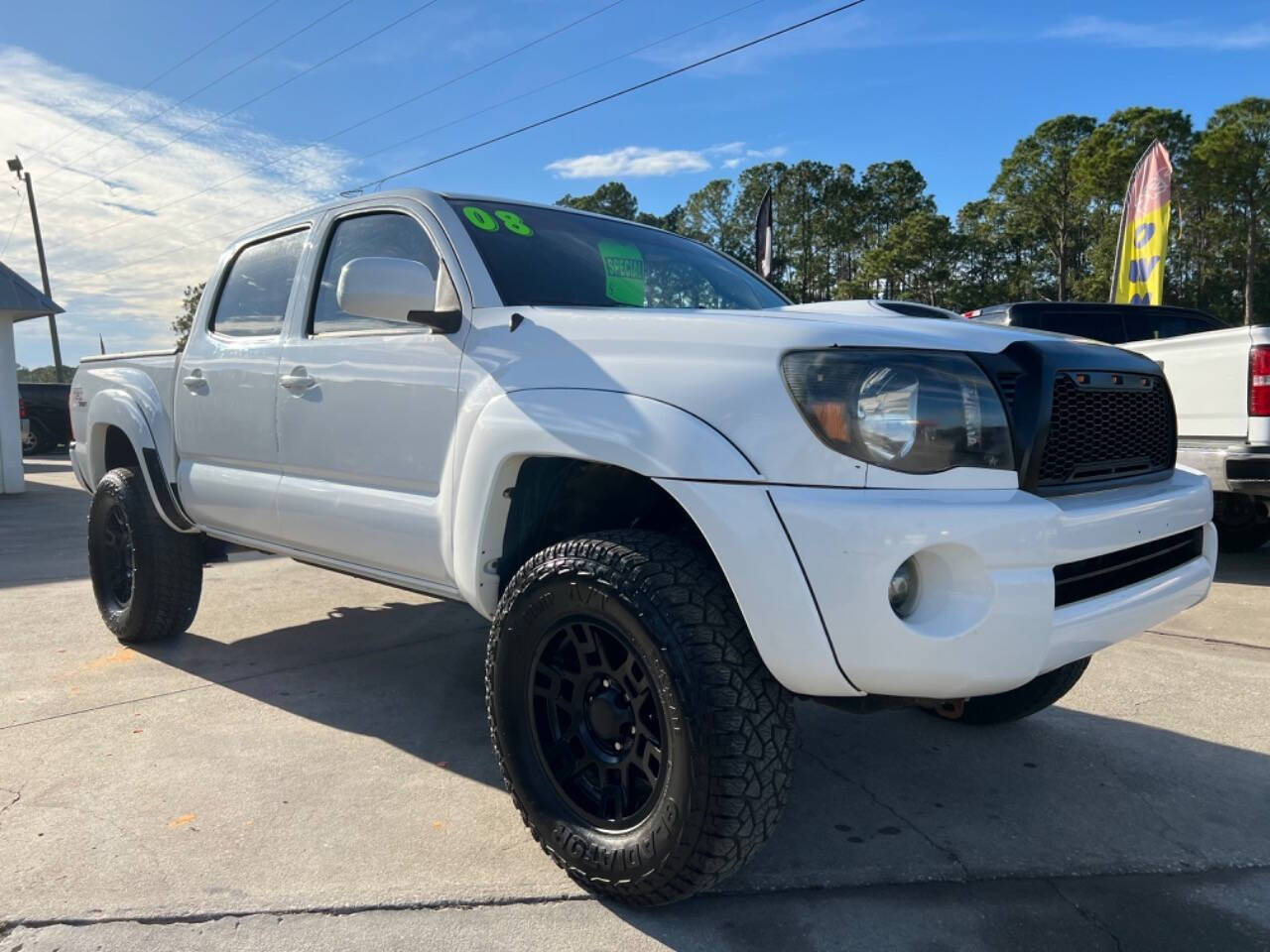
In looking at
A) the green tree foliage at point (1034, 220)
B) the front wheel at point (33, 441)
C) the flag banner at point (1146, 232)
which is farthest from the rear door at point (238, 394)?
the green tree foliage at point (1034, 220)

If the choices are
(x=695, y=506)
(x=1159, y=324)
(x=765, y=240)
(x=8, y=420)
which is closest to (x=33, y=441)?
(x=8, y=420)

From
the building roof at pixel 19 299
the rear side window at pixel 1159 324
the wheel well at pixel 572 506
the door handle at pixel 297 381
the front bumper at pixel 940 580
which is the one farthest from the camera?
the building roof at pixel 19 299

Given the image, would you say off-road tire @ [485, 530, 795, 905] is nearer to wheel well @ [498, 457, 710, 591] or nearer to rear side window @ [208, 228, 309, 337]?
wheel well @ [498, 457, 710, 591]

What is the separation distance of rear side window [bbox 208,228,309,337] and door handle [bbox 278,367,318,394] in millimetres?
331

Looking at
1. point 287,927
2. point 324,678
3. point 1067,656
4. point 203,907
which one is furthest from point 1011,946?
point 324,678

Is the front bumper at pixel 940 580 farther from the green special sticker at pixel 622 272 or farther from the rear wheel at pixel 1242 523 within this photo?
the rear wheel at pixel 1242 523

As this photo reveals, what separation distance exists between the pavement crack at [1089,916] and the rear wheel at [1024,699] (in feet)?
2.35

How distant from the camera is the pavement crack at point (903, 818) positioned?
8.05 ft

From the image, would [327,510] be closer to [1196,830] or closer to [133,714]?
[133,714]

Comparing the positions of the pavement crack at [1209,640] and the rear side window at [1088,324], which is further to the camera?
the rear side window at [1088,324]

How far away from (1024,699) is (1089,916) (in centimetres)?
107

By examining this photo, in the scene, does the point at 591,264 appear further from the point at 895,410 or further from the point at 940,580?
the point at 940,580

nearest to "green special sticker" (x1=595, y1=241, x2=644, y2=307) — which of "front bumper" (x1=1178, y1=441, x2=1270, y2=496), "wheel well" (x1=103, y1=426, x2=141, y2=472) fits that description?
"wheel well" (x1=103, y1=426, x2=141, y2=472)

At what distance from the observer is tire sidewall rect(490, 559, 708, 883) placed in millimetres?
2010
